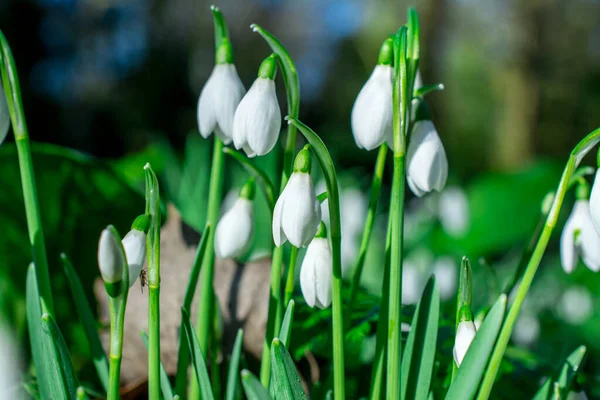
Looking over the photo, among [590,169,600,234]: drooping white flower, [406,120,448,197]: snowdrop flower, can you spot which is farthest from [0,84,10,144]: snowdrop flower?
[590,169,600,234]: drooping white flower

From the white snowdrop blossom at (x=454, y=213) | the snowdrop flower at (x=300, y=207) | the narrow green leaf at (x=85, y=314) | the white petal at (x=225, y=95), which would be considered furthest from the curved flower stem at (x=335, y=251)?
the white snowdrop blossom at (x=454, y=213)

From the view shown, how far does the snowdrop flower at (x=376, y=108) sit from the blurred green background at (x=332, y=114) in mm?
311

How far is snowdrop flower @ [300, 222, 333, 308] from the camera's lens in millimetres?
499

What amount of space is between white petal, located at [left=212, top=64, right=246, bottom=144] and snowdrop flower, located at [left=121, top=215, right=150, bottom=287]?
0.48ft

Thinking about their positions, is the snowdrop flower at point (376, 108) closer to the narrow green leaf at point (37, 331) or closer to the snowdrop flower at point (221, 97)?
the snowdrop flower at point (221, 97)

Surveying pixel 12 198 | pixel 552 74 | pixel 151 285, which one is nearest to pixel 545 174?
pixel 12 198

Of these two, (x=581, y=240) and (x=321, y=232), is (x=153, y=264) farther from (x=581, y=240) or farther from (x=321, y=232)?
(x=581, y=240)

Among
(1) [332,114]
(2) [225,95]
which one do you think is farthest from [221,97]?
(1) [332,114]

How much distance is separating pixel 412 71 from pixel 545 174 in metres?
1.97

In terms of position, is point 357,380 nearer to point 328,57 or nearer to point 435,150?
point 435,150

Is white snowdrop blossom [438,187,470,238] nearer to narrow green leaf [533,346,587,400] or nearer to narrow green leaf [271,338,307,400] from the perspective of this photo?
narrow green leaf [533,346,587,400]

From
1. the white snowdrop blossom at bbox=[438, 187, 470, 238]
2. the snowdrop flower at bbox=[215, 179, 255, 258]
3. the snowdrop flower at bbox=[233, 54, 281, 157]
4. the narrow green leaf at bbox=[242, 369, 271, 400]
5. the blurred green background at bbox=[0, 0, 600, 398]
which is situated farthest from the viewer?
the white snowdrop blossom at bbox=[438, 187, 470, 238]

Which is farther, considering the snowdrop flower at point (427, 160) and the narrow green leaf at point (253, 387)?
the snowdrop flower at point (427, 160)

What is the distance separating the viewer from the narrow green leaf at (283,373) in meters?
0.41
